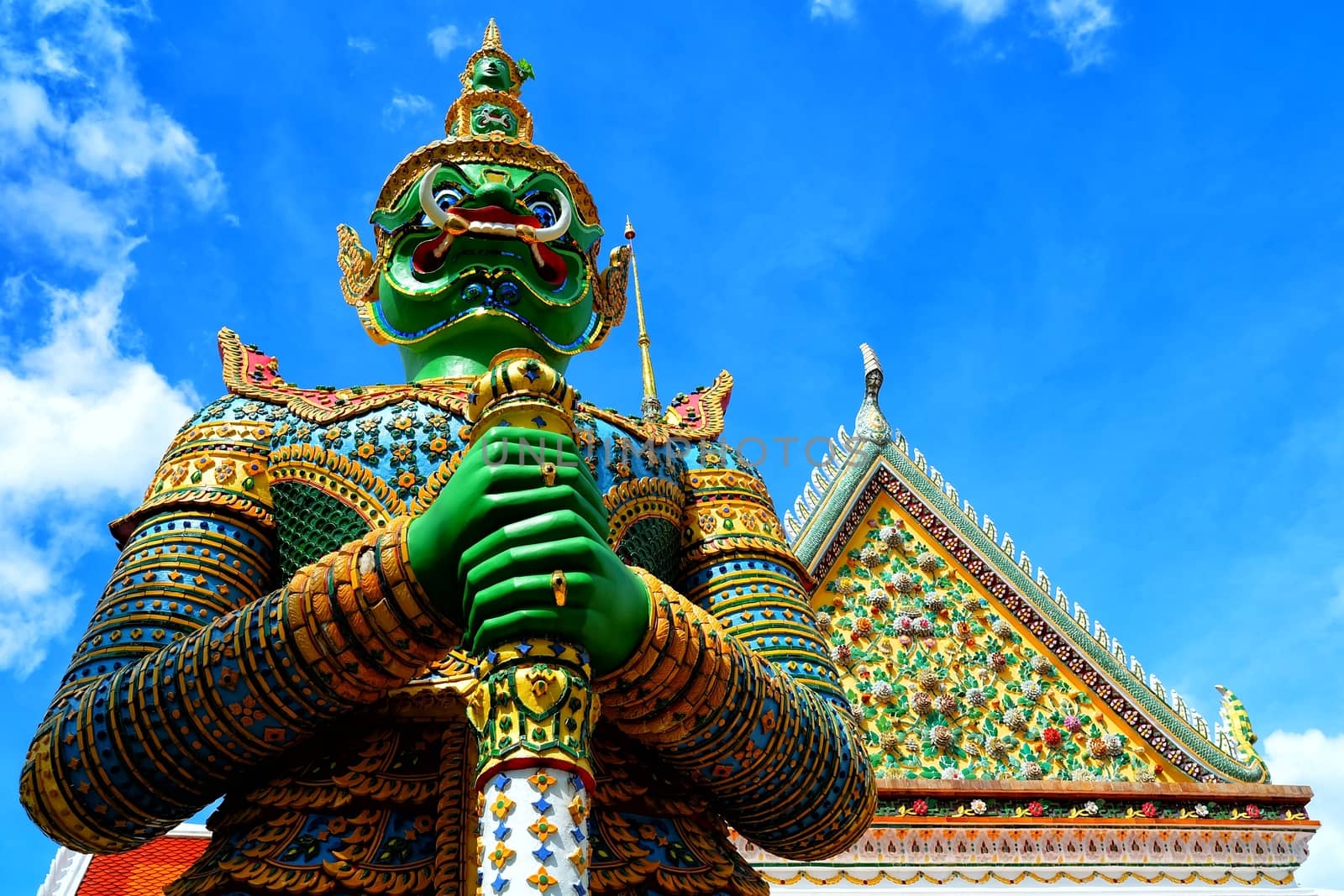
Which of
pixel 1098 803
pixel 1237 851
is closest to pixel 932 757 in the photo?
pixel 1098 803

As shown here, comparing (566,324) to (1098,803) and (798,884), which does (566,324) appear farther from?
(1098,803)

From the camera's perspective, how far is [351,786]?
3.30 m

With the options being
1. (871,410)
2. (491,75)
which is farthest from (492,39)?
(871,410)

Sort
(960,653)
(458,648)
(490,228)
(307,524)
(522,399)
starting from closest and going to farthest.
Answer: (522,399) → (458,648) → (307,524) → (490,228) → (960,653)

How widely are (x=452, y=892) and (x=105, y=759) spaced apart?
915mm

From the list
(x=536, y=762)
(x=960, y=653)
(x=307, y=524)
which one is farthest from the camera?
(x=960, y=653)

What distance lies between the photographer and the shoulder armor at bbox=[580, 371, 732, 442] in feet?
14.1

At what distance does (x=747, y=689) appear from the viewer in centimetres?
329

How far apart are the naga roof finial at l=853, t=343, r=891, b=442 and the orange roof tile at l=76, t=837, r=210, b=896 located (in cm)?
582

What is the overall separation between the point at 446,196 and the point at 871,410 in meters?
6.99

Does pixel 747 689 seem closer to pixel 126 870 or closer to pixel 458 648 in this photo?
pixel 458 648

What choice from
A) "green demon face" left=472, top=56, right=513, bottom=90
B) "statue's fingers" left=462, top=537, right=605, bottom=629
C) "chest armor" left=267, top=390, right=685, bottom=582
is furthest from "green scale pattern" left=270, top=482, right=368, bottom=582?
"green demon face" left=472, top=56, right=513, bottom=90

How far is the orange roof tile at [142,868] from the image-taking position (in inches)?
292

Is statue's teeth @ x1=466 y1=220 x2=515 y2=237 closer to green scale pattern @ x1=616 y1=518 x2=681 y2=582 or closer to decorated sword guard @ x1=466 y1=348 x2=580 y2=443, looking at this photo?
green scale pattern @ x1=616 y1=518 x2=681 y2=582
